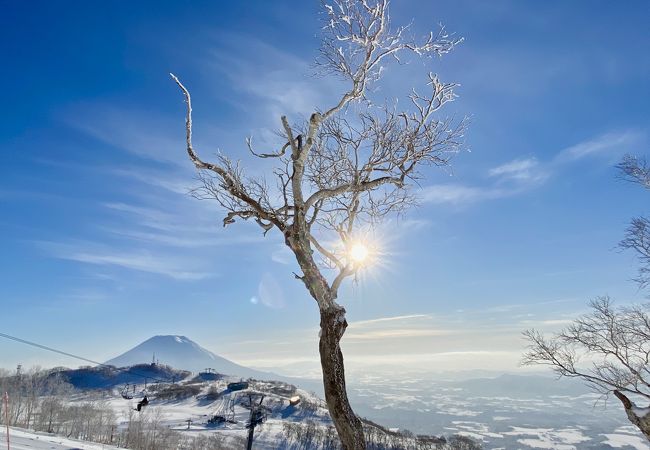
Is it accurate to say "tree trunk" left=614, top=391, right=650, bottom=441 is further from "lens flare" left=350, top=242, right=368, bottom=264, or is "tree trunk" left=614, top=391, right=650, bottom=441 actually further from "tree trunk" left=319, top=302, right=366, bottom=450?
"tree trunk" left=319, top=302, right=366, bottom=450

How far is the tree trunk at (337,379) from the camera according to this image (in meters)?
5.30

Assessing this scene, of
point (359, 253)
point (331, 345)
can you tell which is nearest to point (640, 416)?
point (359, 253)

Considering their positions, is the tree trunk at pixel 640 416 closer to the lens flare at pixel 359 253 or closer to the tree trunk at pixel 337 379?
the lens flare at pixel 359 253

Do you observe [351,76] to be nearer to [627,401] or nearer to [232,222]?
[232,222]

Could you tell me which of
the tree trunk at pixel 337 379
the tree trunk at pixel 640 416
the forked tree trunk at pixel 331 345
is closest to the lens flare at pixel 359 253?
the forked tree trunk at pixel 331 345

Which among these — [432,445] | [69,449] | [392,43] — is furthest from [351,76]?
[432,445]

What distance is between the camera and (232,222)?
6934 mm

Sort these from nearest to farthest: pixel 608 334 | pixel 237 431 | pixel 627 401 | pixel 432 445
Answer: pixel 627 401 < pixel 608 334 < pixel 432 445 < pixel 237 431

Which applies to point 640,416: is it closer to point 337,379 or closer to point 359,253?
point 359,253

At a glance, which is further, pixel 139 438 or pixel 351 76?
pixel 139 438

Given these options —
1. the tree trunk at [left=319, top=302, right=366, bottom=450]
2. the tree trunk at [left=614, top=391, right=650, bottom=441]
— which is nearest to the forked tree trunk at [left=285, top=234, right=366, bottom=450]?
the tree trunk at [left=319, top=302, right=366, bottom=450]

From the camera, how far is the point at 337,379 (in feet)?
18.0

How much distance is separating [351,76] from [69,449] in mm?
12180

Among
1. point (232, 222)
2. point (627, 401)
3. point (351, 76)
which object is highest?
point (351, 76)
